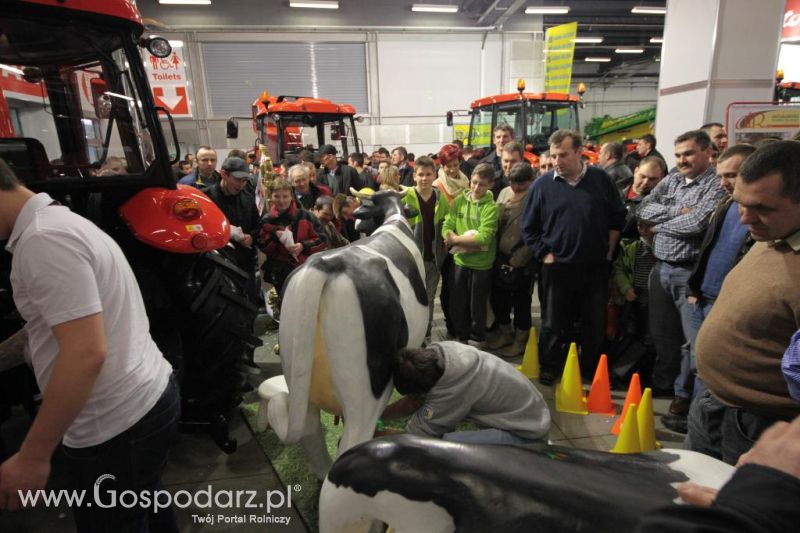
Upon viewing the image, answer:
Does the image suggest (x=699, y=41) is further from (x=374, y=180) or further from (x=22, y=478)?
(x=22, y=478)

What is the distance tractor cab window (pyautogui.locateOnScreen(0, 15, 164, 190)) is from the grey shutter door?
12111 mm

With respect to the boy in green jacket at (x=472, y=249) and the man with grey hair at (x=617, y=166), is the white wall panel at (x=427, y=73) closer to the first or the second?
the man with grey hair at (x=617, y=166)

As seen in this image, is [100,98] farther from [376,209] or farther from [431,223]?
[431,223]

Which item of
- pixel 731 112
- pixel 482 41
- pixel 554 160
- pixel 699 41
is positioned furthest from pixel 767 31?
pixel 482 41

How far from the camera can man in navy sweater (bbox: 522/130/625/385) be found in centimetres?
333

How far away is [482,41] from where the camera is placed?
14664 mm

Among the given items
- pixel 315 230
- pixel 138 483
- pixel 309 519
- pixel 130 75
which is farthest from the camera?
pixel 315 230

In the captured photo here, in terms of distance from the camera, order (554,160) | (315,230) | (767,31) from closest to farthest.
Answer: (554,160) → (315,230) → (767,31)

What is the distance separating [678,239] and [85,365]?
322cm

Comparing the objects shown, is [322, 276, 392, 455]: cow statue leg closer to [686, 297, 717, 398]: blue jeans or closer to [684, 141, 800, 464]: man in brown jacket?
[684, 141, 800, 464]: man in brown jacket

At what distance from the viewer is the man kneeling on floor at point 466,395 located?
1.90 metres

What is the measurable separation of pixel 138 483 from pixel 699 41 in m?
7.29

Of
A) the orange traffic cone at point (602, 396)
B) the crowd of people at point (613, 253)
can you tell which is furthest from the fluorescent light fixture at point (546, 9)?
the orange traffic cone at point (602, 396)

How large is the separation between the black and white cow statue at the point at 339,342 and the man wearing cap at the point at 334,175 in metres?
4.94
